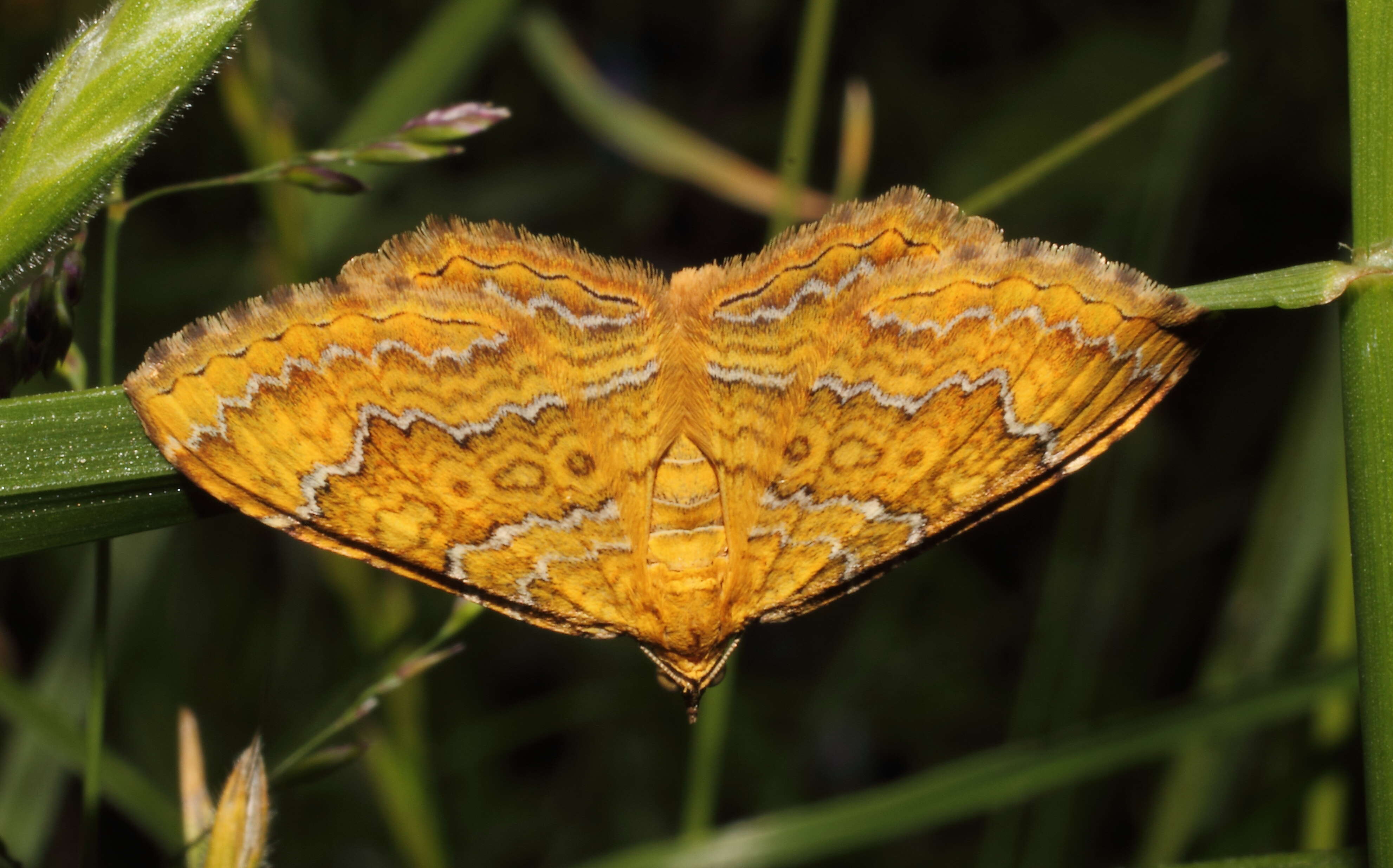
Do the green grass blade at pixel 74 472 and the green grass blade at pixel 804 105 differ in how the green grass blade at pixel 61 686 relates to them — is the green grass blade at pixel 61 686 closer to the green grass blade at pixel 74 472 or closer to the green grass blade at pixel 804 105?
the green grass blade at pixel 74 472

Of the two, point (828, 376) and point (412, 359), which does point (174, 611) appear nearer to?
point (412, 359)

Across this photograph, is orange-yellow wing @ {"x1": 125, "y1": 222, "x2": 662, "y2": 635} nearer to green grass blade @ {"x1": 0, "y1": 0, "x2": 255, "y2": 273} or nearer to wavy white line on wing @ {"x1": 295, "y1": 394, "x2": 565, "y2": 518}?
wavy white line on wing @ {"x1": 295, "y1": 394, "x2": 565, "y2": 518}

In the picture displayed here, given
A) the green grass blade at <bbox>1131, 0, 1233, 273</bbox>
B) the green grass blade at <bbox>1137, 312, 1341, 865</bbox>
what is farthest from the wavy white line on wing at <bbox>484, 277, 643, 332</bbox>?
the green grass blade at <bbox>1137, 312, 1341, 865</bbox>

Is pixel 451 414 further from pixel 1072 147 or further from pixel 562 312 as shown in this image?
pixel 1072 147

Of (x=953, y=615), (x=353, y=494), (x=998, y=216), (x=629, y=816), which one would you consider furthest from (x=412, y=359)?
(x=953, y=615)

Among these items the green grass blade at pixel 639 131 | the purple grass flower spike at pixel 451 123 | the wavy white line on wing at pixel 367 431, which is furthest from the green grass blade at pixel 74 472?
the green grass blade at pixel 639 131
